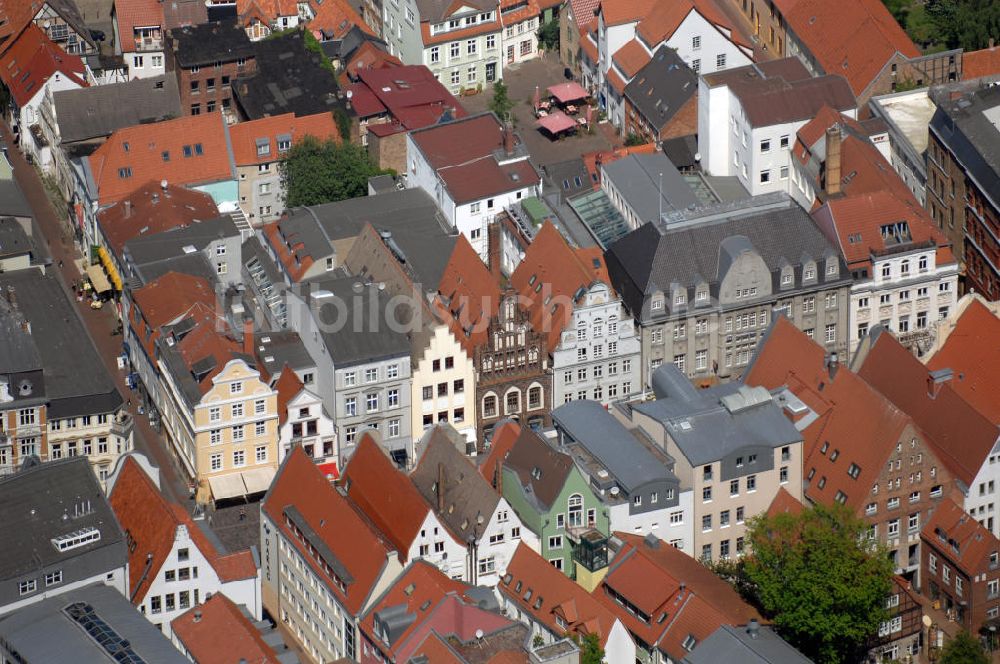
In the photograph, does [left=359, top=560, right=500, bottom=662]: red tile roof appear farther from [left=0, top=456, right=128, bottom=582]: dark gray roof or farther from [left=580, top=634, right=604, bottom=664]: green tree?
[left=0, top=456, right=128, bottom=582]: dark gray roof

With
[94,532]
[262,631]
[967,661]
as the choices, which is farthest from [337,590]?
[967,661]

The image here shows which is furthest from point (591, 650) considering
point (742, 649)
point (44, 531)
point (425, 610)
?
point (44, 531)

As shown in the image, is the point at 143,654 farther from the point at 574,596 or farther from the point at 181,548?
the point at 574,596

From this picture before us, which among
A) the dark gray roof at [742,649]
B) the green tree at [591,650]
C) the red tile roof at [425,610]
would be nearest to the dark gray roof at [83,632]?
the red tile roof at [425,610]

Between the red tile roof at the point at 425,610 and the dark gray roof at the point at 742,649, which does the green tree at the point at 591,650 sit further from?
the dark gray roof at the point at 742,649

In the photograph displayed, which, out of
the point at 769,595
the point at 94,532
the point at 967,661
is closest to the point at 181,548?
the point at 94,532

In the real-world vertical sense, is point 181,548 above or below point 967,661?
above
